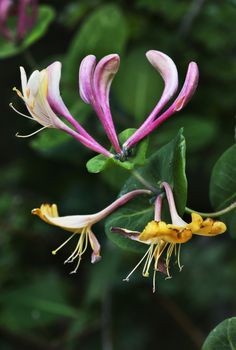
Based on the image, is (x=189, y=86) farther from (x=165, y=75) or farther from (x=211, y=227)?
(x=211, y=227)

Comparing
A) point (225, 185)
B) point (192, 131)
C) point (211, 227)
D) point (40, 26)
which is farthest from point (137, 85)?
point (211, 227)

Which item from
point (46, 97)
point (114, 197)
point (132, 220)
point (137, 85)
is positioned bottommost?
point (114, 197)

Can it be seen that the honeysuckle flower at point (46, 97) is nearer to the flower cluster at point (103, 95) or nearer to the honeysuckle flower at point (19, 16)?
the flower cluster at point (103, 95)

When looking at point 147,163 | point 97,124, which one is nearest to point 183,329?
point 97,124

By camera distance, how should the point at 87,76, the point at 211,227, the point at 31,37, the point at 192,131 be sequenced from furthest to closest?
the point at 192,131, the point at 31,37, the point at 87,76, the point at 211,227

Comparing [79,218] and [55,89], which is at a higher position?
[55,89]

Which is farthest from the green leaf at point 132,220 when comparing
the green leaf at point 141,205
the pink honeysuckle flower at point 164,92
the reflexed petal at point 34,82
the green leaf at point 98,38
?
the green leaf at point 98,38
